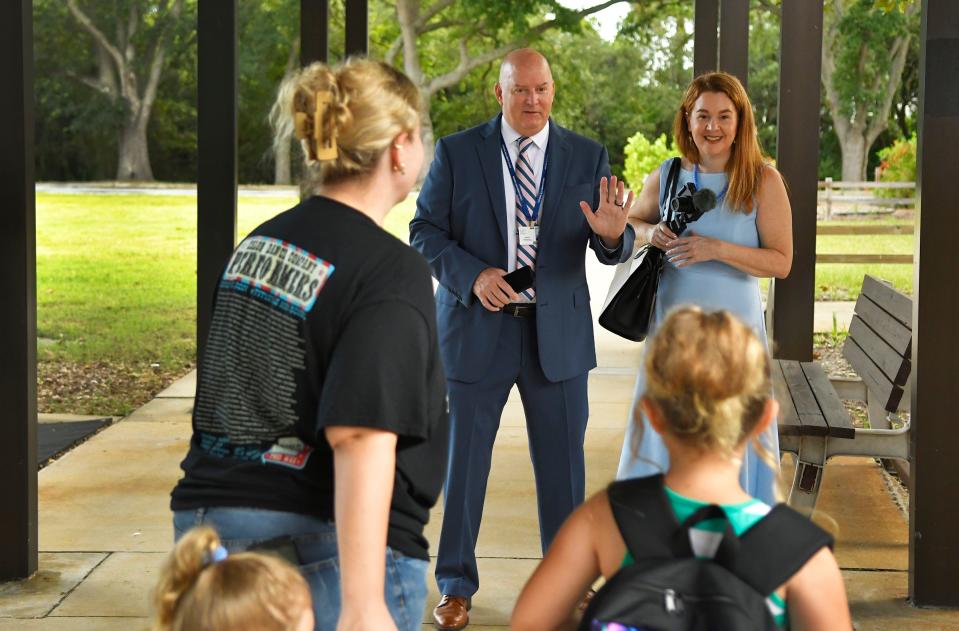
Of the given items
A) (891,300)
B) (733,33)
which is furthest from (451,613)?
(733,33)

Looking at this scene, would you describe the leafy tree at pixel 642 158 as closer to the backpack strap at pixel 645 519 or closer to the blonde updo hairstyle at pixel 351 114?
the blonde updo hairstyle at pixel 351 114

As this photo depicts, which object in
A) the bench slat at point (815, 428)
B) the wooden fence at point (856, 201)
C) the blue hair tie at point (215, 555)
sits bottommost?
the bench slat at point (815, 428)

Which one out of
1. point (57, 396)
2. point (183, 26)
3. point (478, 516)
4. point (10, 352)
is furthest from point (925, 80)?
point (183, 26)

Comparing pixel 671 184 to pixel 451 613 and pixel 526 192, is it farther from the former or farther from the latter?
pixel 451 613

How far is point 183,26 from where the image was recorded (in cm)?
3238

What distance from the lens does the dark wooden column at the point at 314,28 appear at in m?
5.85

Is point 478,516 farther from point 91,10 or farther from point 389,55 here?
point 389,55

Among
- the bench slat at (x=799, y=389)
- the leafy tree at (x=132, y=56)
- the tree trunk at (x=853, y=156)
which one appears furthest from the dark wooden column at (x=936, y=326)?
the tree trunk at (x=853, y=156)

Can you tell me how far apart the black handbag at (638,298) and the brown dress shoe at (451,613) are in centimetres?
103

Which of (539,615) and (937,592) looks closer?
(539,615)

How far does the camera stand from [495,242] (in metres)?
4.41

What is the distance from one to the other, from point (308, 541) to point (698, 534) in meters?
0.64

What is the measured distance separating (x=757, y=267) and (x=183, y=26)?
29953mm

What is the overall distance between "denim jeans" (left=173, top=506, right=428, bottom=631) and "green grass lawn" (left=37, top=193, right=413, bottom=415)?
7844 mm
